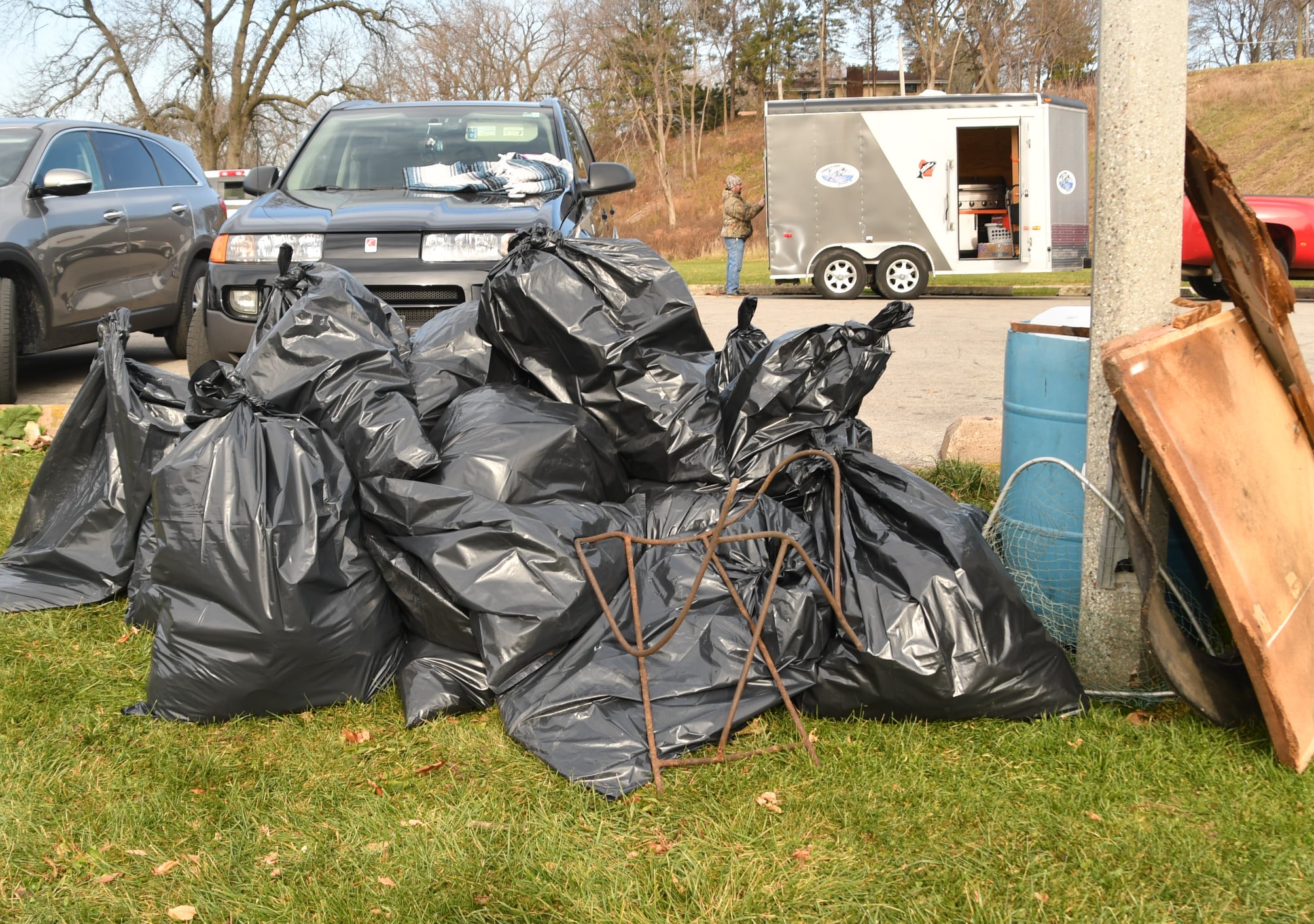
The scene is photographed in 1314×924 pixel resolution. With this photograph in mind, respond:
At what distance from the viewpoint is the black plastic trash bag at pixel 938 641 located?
8.59ft

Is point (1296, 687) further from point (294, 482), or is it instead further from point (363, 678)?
point (294, 482)

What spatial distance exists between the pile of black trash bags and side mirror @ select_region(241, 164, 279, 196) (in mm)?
2953

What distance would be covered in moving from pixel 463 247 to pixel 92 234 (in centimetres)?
329

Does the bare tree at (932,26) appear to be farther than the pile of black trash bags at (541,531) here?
Yes

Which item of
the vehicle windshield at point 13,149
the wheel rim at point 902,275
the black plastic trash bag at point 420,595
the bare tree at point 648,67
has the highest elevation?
the bare tree at point 648,67

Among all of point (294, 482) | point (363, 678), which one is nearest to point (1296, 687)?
point (363, 678)

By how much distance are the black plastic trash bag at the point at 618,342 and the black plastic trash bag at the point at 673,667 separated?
1.36 feet

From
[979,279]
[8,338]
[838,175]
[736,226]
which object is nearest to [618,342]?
[8,338]

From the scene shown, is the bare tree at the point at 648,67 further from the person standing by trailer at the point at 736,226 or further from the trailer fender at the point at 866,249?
the trailer fender at the point at 866,249

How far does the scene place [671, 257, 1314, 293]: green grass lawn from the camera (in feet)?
52.5

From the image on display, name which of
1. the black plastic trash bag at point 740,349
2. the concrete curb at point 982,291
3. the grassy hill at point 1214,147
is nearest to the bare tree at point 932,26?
the grassy hill at point 1214,147

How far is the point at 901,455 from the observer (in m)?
5.17

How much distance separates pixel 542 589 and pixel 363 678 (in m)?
0.58

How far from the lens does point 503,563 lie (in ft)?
8.99
